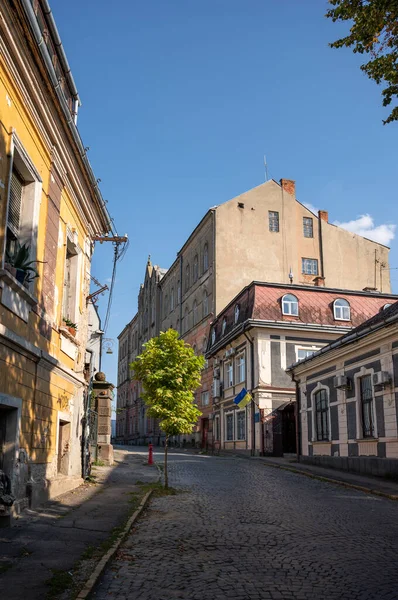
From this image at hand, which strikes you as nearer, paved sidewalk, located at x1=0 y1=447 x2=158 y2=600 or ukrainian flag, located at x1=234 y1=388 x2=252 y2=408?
paved sidewalk, located at x1=0 y1=447 x2=158 y2=600

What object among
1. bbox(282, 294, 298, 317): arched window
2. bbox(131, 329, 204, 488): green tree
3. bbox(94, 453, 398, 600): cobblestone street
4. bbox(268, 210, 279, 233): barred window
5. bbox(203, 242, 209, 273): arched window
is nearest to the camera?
bbox(94, 453, 398, 600): cobblestone street

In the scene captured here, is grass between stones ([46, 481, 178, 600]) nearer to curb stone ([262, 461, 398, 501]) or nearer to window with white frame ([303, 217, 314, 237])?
curb stone ([262, 461, 398, 501])

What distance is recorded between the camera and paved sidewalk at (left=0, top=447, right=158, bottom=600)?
568 centimetres

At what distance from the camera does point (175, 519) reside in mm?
10414

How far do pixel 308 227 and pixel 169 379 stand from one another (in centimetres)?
2956

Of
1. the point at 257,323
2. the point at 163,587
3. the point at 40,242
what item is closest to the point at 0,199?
the point at 40,242

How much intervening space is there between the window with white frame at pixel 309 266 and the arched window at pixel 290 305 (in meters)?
9.71

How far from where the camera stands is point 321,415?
23.8m

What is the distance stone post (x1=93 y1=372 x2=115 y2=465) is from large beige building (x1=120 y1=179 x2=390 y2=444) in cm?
1947

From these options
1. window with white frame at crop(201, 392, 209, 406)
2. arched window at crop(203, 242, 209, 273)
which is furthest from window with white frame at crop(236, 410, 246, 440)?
arched window at crop(203, 242, 209, 273)

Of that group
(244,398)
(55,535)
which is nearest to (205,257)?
(244,398)

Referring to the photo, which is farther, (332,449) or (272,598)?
(332,449)

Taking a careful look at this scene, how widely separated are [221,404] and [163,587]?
32323 millimetres

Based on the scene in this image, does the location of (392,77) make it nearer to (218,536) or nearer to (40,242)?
(40,242)
